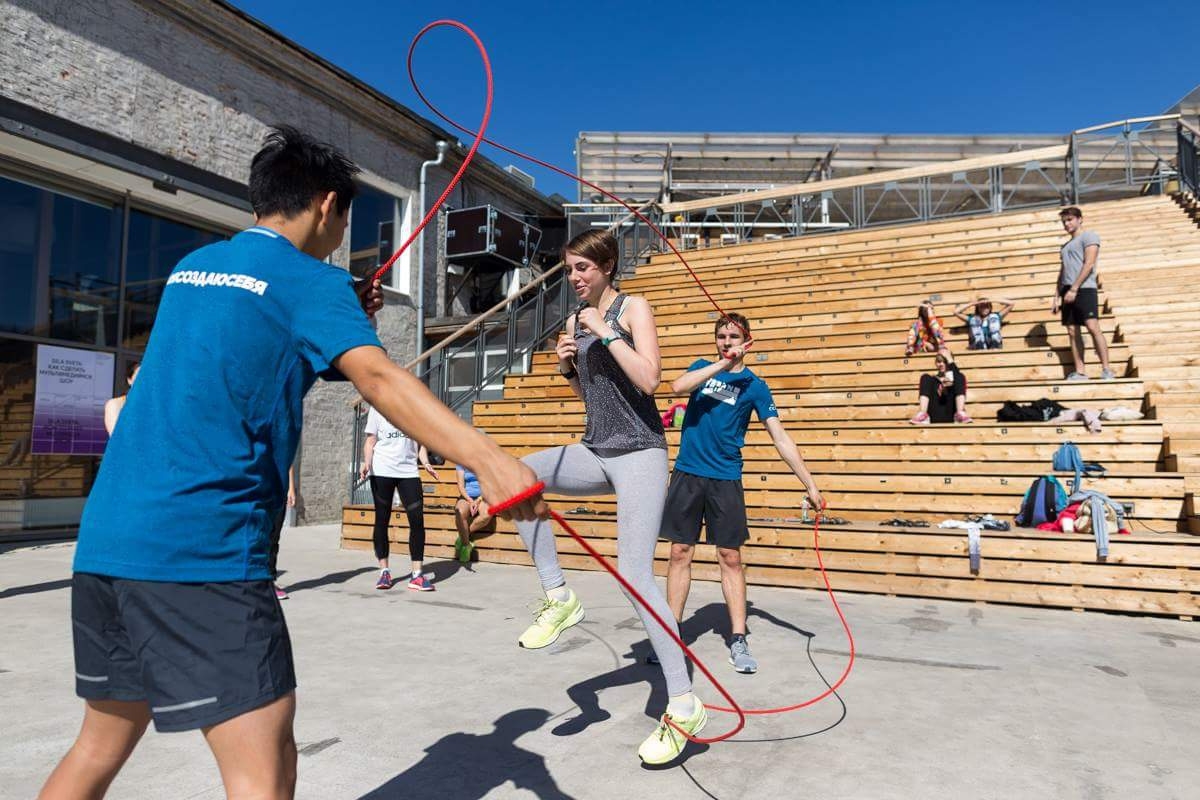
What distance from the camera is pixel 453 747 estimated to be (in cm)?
296

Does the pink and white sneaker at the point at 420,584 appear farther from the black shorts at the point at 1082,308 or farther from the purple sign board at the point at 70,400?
the black shorts at the point at 1082,308

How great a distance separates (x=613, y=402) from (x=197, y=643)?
1901 millimetres

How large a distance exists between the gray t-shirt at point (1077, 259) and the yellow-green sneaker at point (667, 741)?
24.9 ft

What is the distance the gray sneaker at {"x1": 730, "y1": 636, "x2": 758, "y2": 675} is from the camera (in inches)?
158

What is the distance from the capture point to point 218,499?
1.47 metres

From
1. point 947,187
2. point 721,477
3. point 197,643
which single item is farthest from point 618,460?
point 947,187

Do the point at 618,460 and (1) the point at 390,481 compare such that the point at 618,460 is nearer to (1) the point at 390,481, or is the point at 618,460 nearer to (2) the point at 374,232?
(1) the point at 390,481

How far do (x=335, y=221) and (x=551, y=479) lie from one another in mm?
1502

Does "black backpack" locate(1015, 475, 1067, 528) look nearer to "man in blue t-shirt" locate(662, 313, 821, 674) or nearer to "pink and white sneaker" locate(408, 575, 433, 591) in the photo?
"man in blue t-shirt" locate(662, 313, 821, 674)

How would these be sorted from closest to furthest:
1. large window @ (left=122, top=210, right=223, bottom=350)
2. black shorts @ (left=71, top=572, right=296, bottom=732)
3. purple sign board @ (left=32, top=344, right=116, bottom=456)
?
black shorts @ (left=71, top=572, right=296, bottom=732) → purple sign board @ (left=32, top=344, right=116, bottom=456) → large window @ (left=122, top=210, right=223, bottom=350)

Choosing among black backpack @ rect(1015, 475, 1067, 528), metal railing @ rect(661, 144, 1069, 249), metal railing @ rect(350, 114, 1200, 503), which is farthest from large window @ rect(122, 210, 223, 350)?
black backpack @ rect(1015, 475, 1067, 528)

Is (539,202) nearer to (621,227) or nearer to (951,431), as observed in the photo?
(621,227)

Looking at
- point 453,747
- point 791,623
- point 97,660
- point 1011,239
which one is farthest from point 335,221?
point 1011,239

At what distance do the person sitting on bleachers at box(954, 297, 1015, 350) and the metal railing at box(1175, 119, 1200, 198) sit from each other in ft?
22.3
